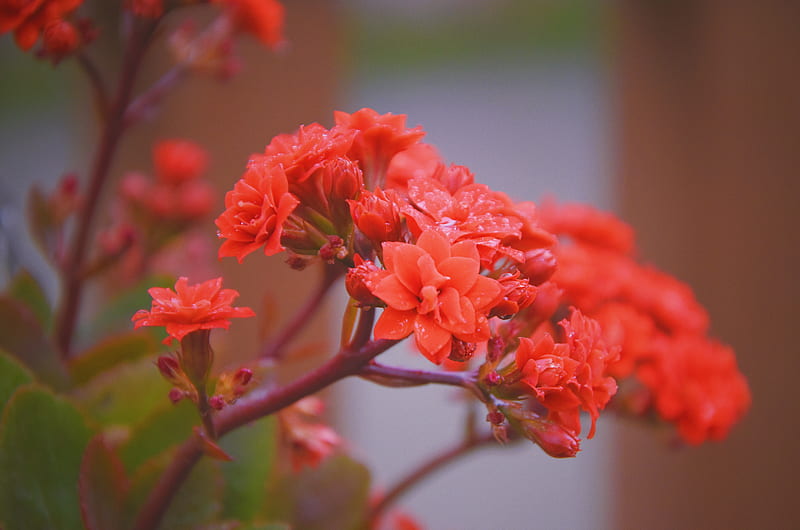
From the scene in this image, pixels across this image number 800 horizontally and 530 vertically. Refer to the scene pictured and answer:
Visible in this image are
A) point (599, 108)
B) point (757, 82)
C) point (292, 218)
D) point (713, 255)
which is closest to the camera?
point (292, 218)

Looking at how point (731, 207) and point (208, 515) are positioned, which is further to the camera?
point (731, 207)

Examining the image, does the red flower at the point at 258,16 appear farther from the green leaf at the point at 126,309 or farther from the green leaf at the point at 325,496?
the green leaf at the point at 325,496

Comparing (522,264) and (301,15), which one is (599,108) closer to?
(301,15)

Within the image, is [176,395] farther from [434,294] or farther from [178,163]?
[178,163]

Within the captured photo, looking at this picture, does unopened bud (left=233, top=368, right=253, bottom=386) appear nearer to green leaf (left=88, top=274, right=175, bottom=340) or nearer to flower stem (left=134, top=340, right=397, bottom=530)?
flower stem (left=134, top=340, right=397, bottom=530)

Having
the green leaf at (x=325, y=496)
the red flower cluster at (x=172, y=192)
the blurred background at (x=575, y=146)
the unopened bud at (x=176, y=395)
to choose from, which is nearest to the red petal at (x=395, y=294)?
the unopened bud at (x=176, y=395)

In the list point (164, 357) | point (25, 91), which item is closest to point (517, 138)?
point (25, 91)

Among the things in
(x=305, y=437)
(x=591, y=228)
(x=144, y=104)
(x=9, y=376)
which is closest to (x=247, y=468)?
(x=305, y=437)
